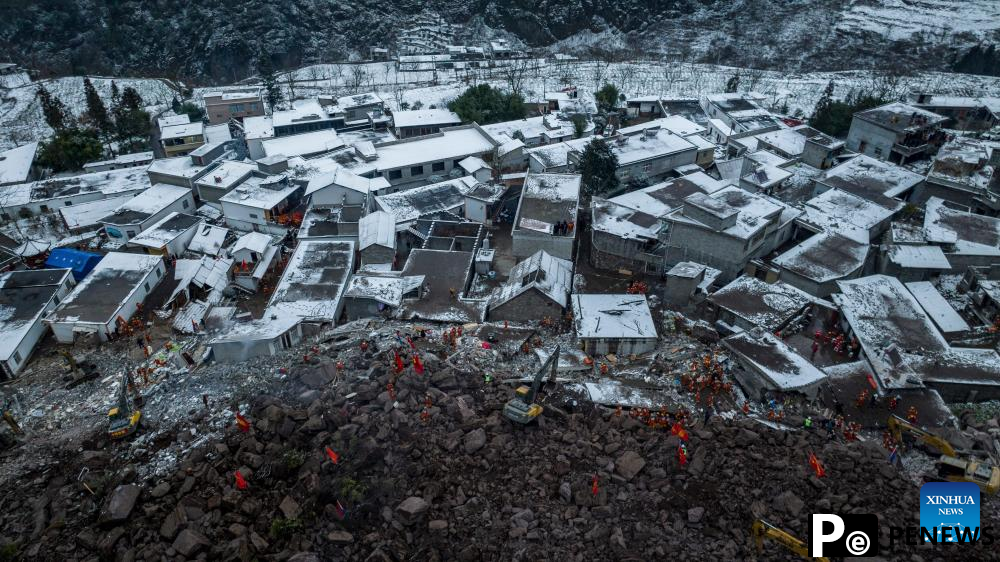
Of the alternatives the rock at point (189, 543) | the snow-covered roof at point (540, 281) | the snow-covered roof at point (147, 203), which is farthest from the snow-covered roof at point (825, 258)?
the snow-covered roof at point (147, 203)

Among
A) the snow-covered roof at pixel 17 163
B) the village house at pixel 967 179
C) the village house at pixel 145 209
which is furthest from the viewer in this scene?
the snow-covered roof at pixel 17 163

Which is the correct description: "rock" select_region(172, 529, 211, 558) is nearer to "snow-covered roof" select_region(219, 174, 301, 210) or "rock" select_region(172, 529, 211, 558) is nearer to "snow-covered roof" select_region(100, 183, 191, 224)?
"snow-covered roof" select_region(219, 174, 301, 210)

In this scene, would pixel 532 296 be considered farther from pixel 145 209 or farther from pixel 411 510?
pixel 145 209

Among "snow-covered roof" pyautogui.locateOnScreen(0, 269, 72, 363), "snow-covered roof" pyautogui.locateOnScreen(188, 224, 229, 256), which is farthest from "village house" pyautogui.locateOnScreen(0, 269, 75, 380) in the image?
"snow-covered roof" pyautogui.locateOnScreen(188, 224, 229, 256)

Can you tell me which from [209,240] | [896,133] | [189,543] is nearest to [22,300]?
[209,240]

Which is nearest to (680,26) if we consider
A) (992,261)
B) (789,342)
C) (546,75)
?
(546,75)

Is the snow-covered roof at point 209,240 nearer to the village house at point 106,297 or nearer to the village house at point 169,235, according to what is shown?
the village house at point 169,235

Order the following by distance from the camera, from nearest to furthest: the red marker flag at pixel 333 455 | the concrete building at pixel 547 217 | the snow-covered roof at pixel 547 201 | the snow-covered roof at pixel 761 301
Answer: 1. the red marker flag at pixel 333 455
2. the snow-covered roof at pixel 761 301
3. the concrete building at pixel 547 217
4. the snow-covered roof at pixel 547 201
